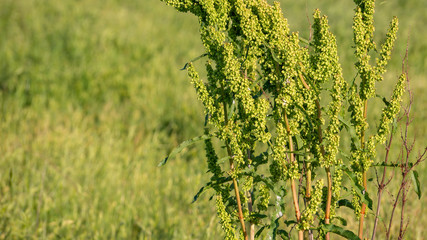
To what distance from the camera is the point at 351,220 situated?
3236 mm

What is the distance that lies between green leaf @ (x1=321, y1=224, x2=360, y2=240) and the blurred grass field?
0.74 m

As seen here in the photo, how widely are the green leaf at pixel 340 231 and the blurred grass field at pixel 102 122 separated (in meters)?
0.74

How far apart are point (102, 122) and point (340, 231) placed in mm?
4025

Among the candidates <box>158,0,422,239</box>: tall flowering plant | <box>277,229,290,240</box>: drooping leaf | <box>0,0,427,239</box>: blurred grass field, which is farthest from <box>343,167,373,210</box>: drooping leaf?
<box>0,0,427,239</box>: blurred grass field

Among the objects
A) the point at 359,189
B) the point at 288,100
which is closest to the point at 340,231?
the point at 359,189

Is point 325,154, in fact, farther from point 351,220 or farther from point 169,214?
point 169,214

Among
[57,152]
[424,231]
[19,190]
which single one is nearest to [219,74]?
[424,231]

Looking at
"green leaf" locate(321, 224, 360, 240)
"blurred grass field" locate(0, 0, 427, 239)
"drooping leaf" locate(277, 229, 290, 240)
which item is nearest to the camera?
"green leaf" locate(321, 224, 360, 240)

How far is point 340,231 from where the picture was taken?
71.4 inches

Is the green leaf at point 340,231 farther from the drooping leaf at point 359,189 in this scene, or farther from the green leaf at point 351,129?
the green leaf at point 351,129

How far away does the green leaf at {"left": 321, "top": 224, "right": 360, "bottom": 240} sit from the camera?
179 cm

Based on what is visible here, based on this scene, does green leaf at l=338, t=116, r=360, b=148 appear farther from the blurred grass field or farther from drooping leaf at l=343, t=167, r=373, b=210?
the blurred grass field

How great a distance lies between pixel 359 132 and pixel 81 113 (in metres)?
4.21

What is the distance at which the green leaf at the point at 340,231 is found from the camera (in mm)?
1791
